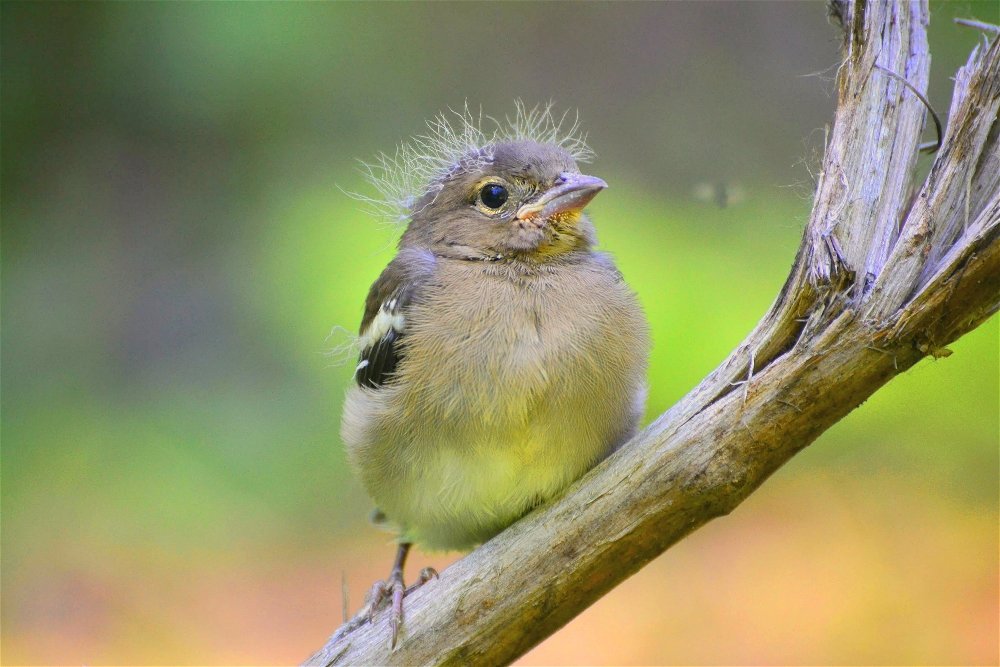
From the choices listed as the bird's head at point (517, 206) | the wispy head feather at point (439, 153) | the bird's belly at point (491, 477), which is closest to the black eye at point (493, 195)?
the bird's head at point (517, 206)

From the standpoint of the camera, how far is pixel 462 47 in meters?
3.86

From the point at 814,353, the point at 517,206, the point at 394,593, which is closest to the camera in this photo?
the point at 814,353

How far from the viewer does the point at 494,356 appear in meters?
1.79

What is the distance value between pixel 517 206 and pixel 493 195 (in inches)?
2.6

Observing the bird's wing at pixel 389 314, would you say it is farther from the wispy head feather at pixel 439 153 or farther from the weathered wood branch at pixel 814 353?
the weathered wood branch at pixel 814 353

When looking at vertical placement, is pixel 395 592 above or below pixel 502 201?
below

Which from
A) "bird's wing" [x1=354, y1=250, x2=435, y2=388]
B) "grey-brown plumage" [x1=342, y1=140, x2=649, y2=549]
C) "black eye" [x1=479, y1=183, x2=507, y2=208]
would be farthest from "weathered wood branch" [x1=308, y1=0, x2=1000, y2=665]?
"black eye" [x1=479, y1=183, x2=507, y2=208]

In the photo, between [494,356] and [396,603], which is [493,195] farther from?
[396,603]

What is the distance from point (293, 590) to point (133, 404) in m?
1.14

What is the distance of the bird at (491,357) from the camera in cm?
179

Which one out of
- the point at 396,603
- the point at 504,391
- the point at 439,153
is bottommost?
the point at 396,603

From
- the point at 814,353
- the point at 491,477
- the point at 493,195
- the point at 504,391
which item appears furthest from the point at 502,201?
the point at 814,353

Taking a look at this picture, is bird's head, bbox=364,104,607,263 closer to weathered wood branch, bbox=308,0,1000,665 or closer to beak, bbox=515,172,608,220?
beak, bbox=515,172,608,220

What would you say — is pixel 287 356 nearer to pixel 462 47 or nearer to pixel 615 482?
pixel 462 47
